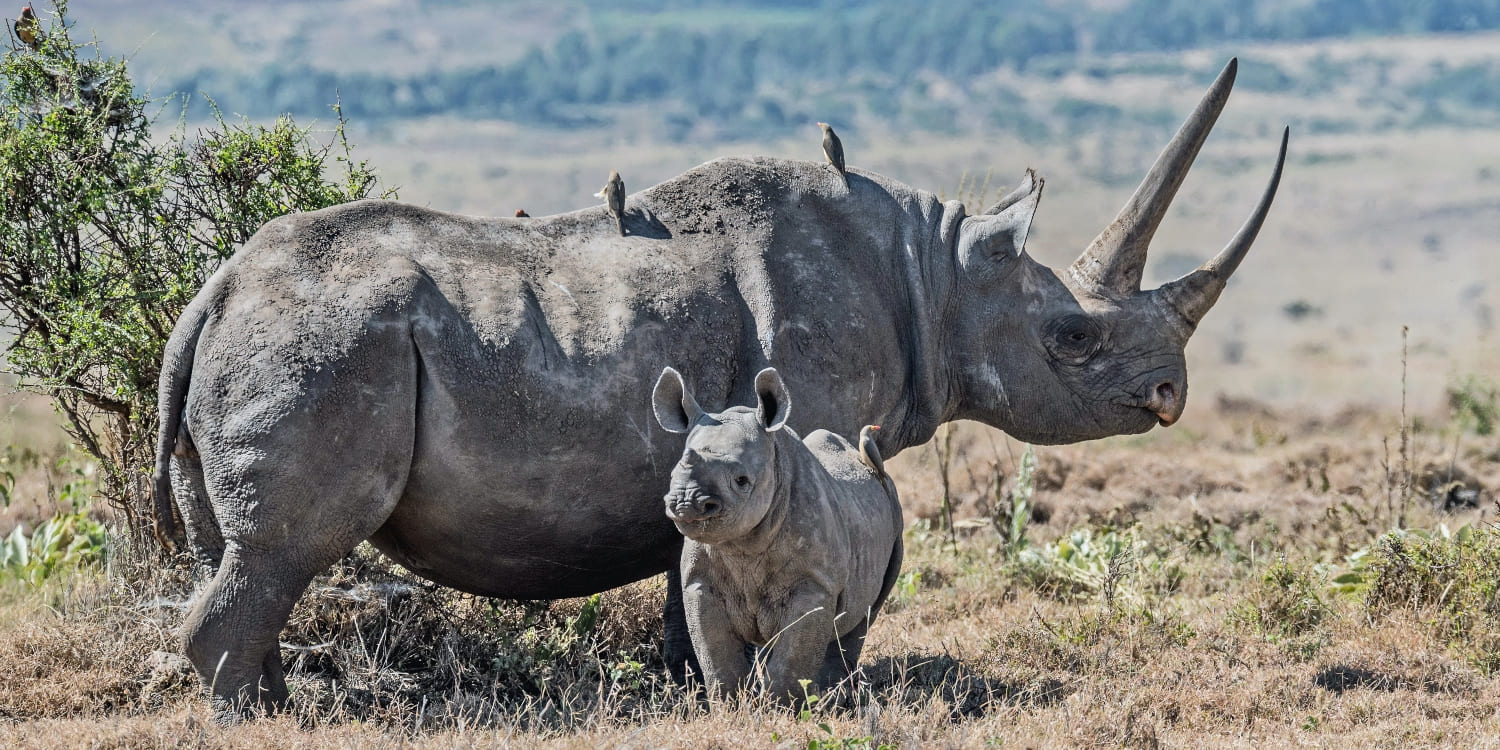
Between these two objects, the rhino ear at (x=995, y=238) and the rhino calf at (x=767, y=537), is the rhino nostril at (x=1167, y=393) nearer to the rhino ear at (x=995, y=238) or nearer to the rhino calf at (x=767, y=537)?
the rhino ear at (x=995, y=238)

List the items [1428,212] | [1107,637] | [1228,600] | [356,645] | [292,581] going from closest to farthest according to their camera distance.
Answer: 1. [292,581]
2. [356,645]
3. [1107,637]
4. [1228,600]
5. [1428,212]

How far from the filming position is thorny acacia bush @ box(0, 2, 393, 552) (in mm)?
8500

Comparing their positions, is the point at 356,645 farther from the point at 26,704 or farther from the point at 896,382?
the point at 896,382

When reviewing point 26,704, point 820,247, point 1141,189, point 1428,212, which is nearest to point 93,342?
point 26,704

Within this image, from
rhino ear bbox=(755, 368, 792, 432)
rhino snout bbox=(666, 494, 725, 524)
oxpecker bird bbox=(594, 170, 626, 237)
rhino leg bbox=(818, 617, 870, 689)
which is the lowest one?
rhino leg bbox=(818, 617, 870, 689)

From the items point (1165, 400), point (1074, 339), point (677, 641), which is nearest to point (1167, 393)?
point (1165, 400)

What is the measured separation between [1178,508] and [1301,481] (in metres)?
1.86

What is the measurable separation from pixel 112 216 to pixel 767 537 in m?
4.02

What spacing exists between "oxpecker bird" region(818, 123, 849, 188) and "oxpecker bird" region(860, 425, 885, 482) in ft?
4.82

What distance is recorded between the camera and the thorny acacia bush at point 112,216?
8.50 metres

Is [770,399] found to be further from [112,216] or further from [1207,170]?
[1207,170]

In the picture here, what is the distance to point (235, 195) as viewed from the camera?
8992 millimetres

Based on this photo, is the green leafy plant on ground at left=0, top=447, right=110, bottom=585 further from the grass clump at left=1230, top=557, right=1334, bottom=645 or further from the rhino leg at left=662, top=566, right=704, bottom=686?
the grass clump at left=1230, top=557, right=1334, bottom=645

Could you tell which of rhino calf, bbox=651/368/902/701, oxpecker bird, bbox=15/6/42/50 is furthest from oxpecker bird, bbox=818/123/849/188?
oxpecker bird, bbox=15/6/42/50
